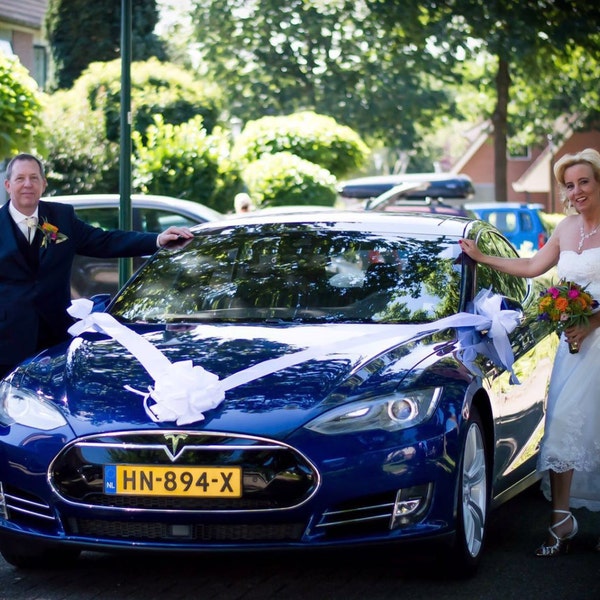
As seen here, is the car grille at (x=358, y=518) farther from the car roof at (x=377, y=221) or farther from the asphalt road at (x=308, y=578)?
the car roof at (x=377, y=221)

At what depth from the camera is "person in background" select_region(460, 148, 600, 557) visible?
670cm

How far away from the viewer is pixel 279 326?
6.44 m

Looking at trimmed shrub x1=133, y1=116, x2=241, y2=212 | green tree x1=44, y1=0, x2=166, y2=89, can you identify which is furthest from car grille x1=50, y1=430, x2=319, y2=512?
green tree x1=44, y1=0, x2=166, y2=89

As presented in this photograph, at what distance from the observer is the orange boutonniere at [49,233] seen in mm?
7551

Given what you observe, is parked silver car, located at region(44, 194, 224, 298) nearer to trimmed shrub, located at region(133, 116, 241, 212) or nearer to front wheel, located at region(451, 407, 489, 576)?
trimmed shrub, located at region(133, 116, 241, 212)

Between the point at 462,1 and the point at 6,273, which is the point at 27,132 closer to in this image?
the point at 6,273

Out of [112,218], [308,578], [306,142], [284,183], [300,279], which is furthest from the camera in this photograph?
[306,142]

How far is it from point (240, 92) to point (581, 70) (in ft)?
53.4

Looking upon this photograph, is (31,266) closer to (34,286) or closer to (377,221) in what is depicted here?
(34,286)

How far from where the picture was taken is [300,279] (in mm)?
6871

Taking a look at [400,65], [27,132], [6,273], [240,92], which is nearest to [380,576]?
[6,273]

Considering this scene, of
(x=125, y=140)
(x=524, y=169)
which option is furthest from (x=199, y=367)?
(x=524, y=169)

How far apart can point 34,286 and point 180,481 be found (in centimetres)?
242

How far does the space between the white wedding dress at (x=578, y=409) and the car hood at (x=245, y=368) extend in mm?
891
